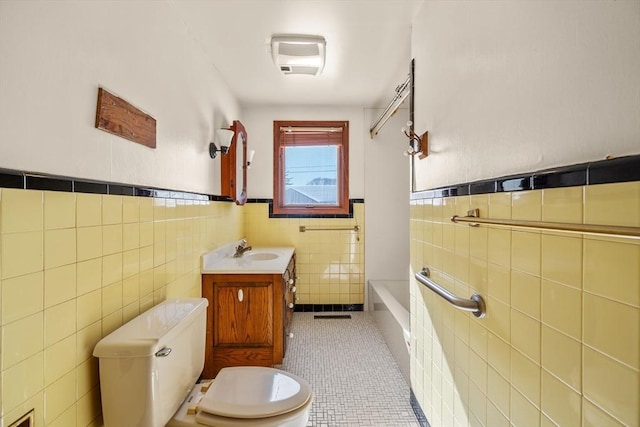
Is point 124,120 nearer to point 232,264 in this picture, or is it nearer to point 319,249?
point 232,264

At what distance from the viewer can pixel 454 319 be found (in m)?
1.34

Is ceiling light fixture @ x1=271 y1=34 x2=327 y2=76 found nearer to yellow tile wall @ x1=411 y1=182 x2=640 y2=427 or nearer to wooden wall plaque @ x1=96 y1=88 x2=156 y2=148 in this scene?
wooden wall plaque @ x1=96 y1=88 x2=156 y2=148

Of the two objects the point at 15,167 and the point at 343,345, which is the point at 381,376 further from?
the point at 15,167

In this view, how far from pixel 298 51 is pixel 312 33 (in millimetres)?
173

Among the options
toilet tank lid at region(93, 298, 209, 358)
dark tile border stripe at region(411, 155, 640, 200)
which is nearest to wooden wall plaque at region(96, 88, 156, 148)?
toilet tank lid at region(93, 298, 209, 358)

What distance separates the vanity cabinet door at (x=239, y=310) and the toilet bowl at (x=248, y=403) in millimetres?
756

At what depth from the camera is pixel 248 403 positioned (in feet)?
4.13

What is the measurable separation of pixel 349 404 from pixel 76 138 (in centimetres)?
193

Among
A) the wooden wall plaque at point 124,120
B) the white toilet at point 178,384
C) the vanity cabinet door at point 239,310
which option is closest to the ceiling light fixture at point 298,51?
the wooden wall plaque at point 124,120

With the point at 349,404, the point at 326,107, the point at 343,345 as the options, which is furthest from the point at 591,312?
the point at 326,107

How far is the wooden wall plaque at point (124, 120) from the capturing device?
1150mm

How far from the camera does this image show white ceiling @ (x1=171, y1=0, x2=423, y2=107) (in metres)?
1.76

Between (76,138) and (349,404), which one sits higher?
(76,138)

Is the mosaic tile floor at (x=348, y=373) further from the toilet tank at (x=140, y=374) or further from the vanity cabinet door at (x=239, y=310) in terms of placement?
the toilet tank at (x=140, y=374)
